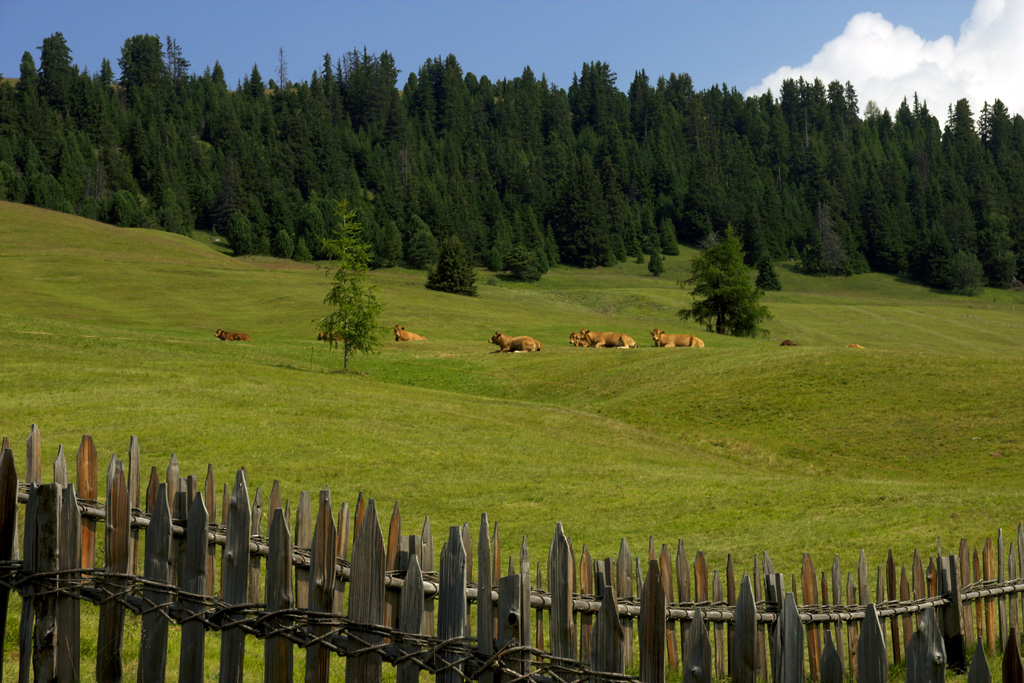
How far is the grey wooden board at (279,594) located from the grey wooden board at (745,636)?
2.18 metres

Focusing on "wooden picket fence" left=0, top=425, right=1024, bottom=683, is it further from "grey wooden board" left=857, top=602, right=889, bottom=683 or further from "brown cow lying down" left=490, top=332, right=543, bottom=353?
"brown cow lying down" left=490, top=332, right=543, bottom=353

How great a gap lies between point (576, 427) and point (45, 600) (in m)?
22.5

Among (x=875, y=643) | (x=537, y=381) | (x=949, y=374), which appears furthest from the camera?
(x=537, y=381)

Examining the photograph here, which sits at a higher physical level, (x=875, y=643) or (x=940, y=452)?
(x=875, y=643)

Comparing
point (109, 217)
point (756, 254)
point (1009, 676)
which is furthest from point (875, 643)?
point (756, 254)

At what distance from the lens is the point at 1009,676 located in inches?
118

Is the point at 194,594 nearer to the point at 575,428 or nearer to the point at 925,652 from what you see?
the point at 925,652

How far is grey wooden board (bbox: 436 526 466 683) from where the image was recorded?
391 centimetres

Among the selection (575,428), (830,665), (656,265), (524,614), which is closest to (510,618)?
(524,614)

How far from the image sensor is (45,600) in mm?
4746

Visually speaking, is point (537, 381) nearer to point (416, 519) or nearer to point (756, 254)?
point (416, 519)

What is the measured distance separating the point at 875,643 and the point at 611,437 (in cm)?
2264

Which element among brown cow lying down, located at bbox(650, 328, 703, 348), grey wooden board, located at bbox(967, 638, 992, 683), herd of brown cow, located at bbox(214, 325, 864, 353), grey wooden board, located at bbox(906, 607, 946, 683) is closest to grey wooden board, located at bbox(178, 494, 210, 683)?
grey wooden board, located at bbox(906, 607, 946, 683)

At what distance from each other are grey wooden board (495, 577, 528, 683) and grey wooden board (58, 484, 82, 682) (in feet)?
8.30
